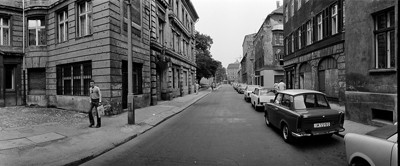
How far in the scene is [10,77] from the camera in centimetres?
1545

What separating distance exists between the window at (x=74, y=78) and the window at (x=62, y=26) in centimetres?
178

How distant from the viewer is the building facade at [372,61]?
7789 mm

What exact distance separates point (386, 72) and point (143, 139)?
866 cm

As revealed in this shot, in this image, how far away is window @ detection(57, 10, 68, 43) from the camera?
13812mm

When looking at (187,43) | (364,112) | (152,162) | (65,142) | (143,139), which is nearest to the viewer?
(152,162)

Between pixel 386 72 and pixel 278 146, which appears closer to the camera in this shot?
pixel 278 146

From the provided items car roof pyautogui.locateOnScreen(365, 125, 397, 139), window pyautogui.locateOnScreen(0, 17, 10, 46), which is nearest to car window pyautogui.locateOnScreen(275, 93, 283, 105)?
car roof pyautogui.locateOnScreen(365, 125, 397, 139)

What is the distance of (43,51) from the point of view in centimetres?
1492

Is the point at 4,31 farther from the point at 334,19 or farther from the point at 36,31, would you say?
the point at 334,19

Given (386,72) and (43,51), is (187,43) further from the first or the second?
(386,72)

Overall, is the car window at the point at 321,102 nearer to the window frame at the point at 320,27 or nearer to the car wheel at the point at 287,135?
the car wheel at the point at 287,135

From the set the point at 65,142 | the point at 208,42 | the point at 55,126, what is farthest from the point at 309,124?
the point at 208,42

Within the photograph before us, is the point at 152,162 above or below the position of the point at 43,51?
below

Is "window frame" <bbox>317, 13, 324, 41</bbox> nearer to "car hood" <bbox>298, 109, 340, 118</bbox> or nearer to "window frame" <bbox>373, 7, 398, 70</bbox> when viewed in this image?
"window frame" <bbox>373, 7, 398, 70</bbox>
